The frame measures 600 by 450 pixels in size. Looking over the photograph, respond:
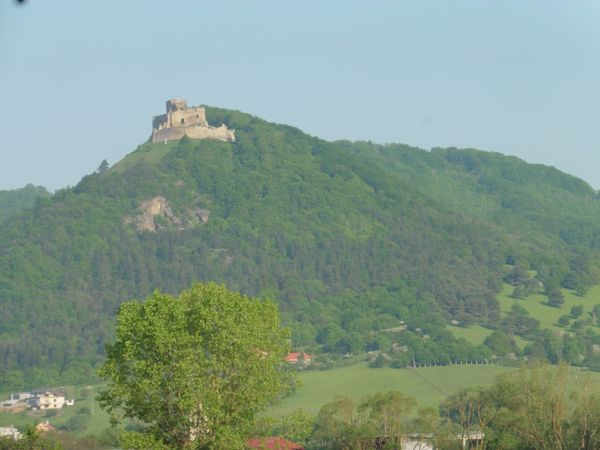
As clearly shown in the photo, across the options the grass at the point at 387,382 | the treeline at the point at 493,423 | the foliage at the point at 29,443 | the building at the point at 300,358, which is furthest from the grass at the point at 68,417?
the foliage at the point at 29,443

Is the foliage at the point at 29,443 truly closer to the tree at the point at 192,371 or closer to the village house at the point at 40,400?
the tree at the point at 192,371

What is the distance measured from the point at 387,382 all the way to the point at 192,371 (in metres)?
104

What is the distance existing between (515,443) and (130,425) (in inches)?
2168

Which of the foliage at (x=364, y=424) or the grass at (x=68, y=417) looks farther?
the grass at (x=68, y=417)

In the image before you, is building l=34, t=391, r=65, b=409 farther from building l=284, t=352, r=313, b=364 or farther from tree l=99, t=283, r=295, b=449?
tree l=99, t=283, r=295, b=449

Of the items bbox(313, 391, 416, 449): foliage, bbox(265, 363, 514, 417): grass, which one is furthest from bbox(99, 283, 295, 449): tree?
bbox(265, 363, 514, 417): grass

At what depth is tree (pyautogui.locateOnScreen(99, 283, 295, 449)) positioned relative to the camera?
2144 inches

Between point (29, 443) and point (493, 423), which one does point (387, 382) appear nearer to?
point (493, 423)

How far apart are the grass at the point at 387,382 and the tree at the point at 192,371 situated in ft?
255

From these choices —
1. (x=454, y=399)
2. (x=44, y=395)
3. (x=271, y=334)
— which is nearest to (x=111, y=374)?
(x=271, y=334)

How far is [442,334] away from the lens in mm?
194000

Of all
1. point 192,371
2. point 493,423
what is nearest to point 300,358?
point 493,423

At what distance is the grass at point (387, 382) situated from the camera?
143 m

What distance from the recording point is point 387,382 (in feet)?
516
